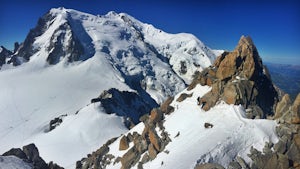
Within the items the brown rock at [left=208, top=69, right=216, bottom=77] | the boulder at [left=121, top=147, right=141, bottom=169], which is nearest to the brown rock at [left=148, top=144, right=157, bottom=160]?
the boulder at [left=121, top=147, right=141, bottom=169]

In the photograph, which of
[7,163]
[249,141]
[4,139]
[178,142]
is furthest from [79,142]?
[249,141]

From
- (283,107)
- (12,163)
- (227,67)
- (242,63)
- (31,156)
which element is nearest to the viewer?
(283,107)

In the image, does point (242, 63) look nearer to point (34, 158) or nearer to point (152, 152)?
point (152, 152)

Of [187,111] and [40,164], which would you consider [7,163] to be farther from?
[187,111]

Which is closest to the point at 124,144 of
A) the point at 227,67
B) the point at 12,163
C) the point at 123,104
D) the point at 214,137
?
the point at 12,163

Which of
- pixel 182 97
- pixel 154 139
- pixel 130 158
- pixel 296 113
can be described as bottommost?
pixel 296 113

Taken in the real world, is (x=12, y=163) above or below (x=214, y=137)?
above

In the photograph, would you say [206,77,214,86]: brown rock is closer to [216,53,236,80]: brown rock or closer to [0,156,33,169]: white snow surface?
[216,53,236,80]: brown rock
